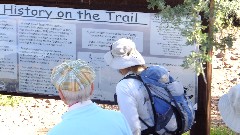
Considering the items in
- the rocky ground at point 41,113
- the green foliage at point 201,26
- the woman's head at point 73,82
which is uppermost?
the green foliage at point 201,26

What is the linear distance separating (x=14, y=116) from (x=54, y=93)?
2208 millimetres

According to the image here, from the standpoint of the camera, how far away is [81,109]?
12.4ft

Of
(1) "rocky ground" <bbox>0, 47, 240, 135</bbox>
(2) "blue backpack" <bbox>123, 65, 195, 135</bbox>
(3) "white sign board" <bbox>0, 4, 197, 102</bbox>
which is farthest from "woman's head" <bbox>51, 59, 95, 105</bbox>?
(1) "rocky ground" <bbox>0, 47, 240, 135</bbox>

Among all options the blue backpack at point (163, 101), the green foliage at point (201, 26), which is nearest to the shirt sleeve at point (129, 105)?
the blue backpack at point (163, 101)

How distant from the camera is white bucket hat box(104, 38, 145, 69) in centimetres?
512

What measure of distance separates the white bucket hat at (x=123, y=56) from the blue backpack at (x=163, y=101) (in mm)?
103

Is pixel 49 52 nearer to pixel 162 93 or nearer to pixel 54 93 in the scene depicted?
pixel 54 93

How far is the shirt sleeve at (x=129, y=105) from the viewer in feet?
16.0

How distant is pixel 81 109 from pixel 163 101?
4.51 feet

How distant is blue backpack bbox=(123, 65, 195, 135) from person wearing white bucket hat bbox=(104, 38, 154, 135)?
0.05 m

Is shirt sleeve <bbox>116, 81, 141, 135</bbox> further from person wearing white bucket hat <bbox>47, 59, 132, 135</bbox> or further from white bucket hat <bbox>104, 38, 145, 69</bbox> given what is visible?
person wearing white bucket hat <bbox>47, 59, 132, 135</bbox>

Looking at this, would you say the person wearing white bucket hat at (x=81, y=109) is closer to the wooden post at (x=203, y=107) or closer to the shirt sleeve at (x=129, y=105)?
the shirt sleeve at (x=129, y=105)

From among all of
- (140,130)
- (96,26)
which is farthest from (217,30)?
(96,26)

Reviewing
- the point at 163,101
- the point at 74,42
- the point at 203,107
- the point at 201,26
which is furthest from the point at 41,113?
the point at 201,26
